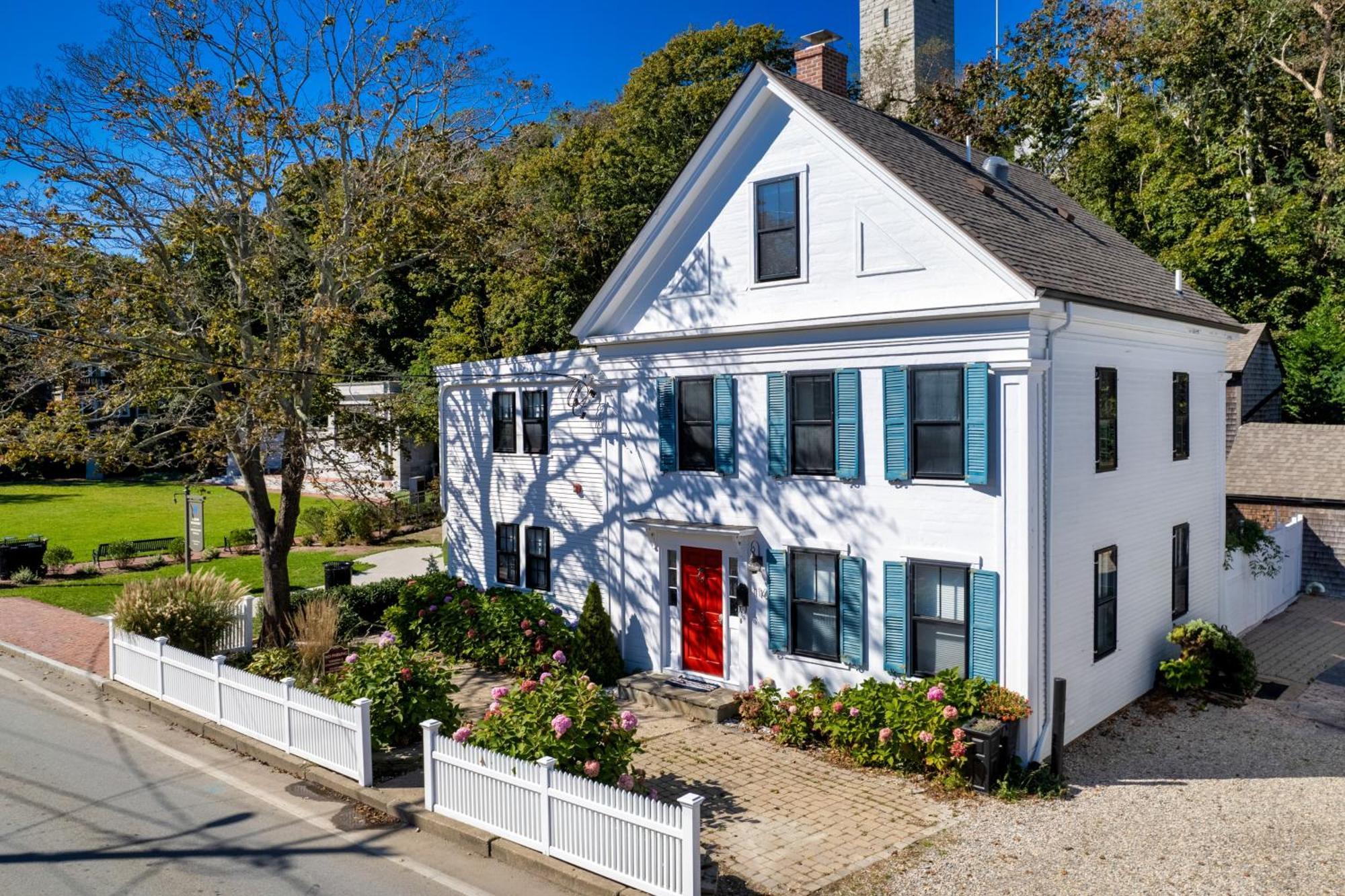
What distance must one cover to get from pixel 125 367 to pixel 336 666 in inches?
282

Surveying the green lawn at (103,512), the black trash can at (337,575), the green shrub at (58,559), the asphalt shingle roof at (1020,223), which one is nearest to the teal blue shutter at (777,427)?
the asphalt shingle roof at (1020,223)

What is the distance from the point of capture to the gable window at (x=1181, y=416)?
16.5 metres

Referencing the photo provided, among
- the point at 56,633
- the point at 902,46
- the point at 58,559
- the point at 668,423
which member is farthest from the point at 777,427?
the point at 902,46

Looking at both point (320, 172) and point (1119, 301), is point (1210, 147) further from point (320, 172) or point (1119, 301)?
point (320, 172)

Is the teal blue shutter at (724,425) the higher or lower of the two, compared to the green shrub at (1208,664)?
higher

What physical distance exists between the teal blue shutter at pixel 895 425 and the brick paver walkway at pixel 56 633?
542 inches

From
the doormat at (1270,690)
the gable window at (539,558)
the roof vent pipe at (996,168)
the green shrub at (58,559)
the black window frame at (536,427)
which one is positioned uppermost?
the roof vent pipe at (996,168)

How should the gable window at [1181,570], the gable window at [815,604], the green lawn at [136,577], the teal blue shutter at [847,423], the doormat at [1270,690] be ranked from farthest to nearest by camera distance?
the green lawn at [136,577] < the gable window at [1181,570] < the doormat at [1270,690] < the gable window at [815,604] < the teal blue shutter at [847,423]

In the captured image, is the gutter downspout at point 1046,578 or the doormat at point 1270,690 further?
the doormat at point 1270,690

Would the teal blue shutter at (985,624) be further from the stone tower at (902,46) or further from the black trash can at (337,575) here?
the stone tower at (902,46)

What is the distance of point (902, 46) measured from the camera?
2325 inches

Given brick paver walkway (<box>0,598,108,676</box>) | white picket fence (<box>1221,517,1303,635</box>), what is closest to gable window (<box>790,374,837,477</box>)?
white picket fence (<box>1221,517,1303,635</box>)

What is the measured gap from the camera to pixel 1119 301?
13.6 m

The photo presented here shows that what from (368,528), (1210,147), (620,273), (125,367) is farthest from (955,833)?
(1210,147)
